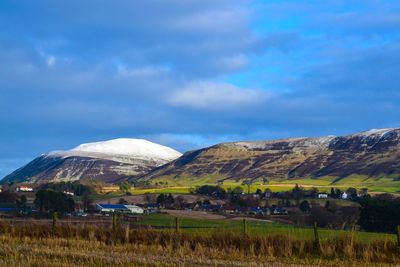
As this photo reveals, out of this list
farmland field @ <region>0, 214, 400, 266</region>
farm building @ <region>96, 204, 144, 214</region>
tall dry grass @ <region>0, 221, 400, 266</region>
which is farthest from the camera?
farm building @ <region>96, 204, 144, 214</region>

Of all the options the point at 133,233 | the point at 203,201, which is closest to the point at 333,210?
the point at 203,201

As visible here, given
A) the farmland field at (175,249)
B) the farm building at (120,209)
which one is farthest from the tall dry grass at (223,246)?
the farm building at (120,209)

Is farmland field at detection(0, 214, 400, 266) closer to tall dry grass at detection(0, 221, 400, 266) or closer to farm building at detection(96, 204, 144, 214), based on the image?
tall dry grass at detection(0, 221, 400, 266)

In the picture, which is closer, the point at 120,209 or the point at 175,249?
the point at 175,249

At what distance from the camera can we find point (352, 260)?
23438 mm

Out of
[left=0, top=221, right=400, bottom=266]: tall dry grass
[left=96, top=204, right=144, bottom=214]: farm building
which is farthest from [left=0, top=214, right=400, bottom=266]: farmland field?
[left=96, top=204, right=144, bottom=214]: farm building

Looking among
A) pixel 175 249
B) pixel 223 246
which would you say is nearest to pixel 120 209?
pixel 223 246

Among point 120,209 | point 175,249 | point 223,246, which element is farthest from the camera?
point 120,209

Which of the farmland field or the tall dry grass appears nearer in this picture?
the farmland field

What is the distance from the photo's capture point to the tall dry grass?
75.8 ft

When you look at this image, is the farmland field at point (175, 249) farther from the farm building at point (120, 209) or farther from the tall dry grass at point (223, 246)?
the farm building at point (120, 209)

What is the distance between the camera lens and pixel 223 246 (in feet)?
88.2

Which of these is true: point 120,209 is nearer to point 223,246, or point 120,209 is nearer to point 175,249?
point 223,246

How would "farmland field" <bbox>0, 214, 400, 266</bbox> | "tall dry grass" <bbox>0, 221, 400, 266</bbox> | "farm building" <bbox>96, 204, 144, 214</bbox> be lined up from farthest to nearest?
"farm building" <bbox>96, 204, 144, 214</bbox>
"tall dry grass" <bbox>0, 221, 400, 266</bbox>
"farmland field" <bbox>0, 214, 400, 266</bbox>
